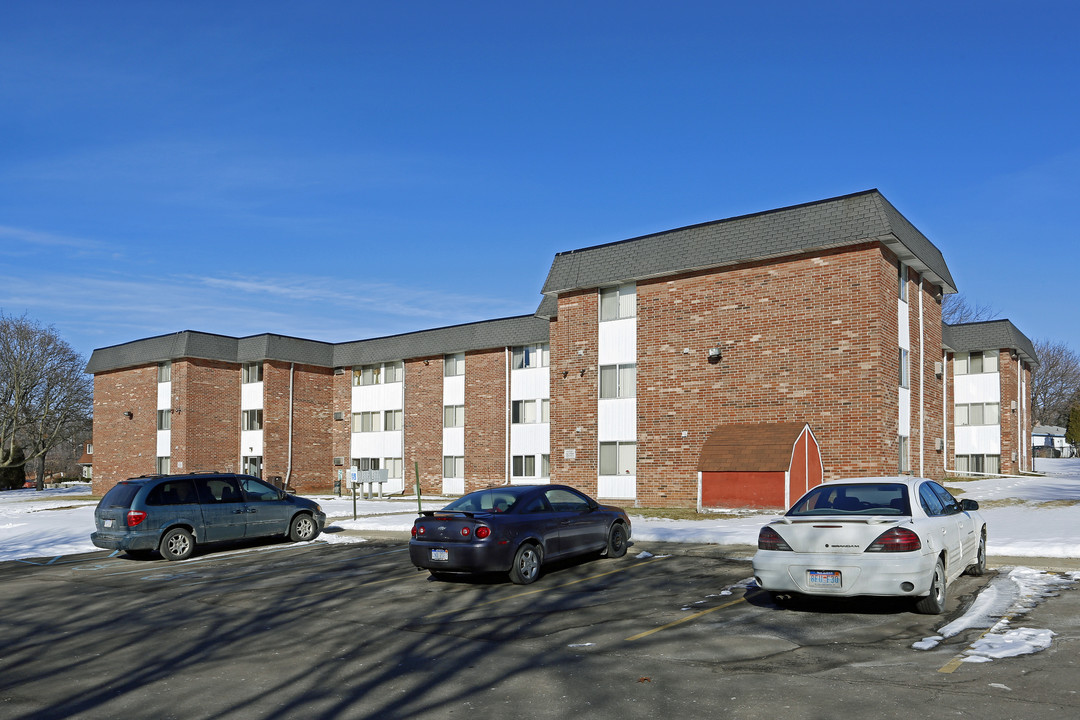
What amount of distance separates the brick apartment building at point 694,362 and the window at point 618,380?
46 millimetres

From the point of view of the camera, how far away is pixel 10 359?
58.4 m

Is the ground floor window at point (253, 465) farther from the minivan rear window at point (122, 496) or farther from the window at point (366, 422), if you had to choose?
the minivan rear window at point (122, 496)

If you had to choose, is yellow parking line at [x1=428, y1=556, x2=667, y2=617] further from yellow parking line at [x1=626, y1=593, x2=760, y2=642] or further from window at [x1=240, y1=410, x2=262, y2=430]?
window at [x1=240, y1=410, x2=262, y2=430]

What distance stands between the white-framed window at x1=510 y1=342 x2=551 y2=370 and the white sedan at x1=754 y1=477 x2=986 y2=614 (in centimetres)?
2820

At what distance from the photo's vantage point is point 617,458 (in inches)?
1117

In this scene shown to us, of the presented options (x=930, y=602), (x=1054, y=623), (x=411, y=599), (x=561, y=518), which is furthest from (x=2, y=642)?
(x=1054, y=623)

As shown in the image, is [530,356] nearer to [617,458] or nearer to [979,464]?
[617,458]

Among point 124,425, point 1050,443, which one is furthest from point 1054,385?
point 124,425

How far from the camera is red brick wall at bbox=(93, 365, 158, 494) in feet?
150

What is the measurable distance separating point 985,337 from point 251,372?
36.6 meters

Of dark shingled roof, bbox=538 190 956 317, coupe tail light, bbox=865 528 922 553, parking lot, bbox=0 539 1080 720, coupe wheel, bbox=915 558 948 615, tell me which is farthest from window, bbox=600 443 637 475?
coupe tail light, bbox=865 528 922 553

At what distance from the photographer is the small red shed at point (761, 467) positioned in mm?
22797

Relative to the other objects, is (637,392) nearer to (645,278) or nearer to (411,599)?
(645,278)

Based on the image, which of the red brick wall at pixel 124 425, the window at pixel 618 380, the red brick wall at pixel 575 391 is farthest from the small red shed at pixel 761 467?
the red brick wall at pixel 124 425
